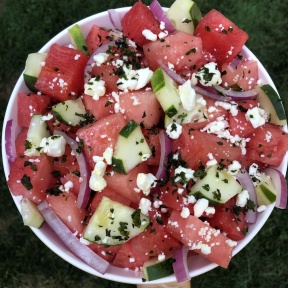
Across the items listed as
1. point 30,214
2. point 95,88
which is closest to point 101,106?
point 95,88

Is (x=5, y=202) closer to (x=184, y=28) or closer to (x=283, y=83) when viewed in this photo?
(x=184, y=28)

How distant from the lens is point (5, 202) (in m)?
2.13

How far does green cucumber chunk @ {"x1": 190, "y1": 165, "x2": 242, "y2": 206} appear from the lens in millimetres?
1271

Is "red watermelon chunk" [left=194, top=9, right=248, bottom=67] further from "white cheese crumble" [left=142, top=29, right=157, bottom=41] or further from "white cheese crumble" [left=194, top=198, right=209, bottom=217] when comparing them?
"white cheese crumble" [left=194, top=198, right=209, bottom=217]

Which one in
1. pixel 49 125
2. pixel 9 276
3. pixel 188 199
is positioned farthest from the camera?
pixel 9 276

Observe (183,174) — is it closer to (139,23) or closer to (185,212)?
(185,212)

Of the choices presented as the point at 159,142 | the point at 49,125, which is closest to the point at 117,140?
the point at 159,142

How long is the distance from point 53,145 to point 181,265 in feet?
1.65

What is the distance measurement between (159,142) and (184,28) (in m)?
0.39

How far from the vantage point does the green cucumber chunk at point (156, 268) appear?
1.34 metres

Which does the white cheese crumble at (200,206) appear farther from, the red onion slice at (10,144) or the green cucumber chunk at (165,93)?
the red onion slice at (10,144)

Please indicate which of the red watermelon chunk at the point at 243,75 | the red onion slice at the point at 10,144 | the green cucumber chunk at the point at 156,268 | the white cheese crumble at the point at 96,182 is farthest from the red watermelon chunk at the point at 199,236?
the red onion slice at the point at 10,144

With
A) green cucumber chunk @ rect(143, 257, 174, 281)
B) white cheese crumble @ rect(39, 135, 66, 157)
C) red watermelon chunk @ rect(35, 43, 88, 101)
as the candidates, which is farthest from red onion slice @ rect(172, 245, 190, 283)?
red watermelon chunk @ rect(35, 43, 88, 101)

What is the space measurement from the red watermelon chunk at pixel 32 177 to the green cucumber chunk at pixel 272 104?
0.68 metres
